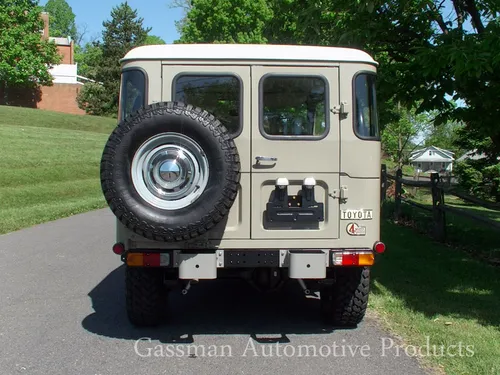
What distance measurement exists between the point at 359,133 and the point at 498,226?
3.98m

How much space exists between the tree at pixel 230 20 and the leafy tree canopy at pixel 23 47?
85.2 feet

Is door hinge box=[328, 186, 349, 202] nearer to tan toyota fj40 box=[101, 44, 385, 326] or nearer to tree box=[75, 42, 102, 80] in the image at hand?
tan toyota fj40 box=[101, 44, 385, 326]

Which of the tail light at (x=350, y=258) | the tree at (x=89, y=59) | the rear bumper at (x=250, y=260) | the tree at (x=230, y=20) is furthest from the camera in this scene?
the tree at (x=89, y=59)

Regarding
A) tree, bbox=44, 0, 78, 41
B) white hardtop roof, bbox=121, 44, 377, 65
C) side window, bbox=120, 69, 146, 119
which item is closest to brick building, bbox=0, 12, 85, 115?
tree, bbox=44, 0, 78, 41

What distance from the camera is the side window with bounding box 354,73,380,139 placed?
5.01 metres

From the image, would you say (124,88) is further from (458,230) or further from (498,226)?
(458,230)

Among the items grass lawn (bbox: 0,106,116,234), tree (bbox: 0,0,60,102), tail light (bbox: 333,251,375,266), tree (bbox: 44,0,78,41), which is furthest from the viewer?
tree (bbox: 44,0,78,41)

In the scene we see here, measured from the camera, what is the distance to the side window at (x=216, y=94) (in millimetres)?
5016

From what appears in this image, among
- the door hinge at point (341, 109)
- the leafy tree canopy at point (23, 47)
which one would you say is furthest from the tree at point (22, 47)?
the door hinge at point (341, 109)

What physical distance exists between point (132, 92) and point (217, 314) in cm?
240

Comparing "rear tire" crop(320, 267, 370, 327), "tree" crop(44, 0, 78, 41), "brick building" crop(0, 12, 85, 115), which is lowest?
"rear tire" crop(320, 267, 370, 327)

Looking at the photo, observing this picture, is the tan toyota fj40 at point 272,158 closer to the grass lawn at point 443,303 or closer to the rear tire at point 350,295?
the rear tire at point 350,295

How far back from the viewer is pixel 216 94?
16.6 feet

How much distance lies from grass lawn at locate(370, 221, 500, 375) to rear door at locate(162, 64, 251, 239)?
5.99 feet
